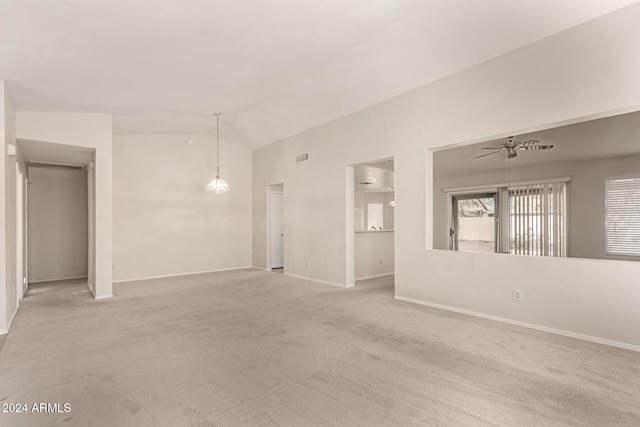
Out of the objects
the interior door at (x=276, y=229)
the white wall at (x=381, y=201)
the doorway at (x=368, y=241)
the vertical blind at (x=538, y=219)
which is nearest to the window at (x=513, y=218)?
the vertical blind at (x=538, y=219)

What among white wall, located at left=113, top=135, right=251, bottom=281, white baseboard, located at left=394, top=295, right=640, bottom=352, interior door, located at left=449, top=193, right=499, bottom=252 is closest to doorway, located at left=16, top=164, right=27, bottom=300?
Answer: white wall, located at left=113, top=135, right=251, bottom=281

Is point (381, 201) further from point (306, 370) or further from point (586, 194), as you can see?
point (306, 370)

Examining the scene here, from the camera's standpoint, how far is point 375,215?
12.9 meters

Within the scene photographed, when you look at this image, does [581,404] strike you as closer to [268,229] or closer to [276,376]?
[276,376]

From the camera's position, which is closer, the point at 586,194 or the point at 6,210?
the point at 6,210

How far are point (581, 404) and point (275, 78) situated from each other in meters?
4.74

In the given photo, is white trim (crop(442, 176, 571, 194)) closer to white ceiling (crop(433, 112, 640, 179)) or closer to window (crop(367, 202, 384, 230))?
white ceiling (crop(433, 112, 640, 179))

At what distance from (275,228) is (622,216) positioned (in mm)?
7288

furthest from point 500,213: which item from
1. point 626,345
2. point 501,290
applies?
point 626,345

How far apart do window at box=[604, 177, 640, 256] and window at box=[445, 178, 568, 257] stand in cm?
70

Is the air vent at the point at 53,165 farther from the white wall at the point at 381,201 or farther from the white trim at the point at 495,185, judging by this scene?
the white trim at the point at 495,185

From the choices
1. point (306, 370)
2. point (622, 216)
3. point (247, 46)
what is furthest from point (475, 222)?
point (306, 370)

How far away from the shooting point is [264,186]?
8336mm

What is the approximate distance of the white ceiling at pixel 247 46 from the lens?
2.95m
